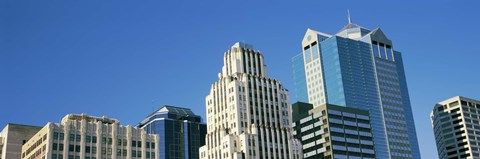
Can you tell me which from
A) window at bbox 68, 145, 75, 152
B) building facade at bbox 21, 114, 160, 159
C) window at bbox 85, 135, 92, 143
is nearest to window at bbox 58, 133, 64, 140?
building facade at bbox 21, 114, 160, 159

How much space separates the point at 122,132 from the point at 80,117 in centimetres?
1375

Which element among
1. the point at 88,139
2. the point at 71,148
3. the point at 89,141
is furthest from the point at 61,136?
the point at 89,141

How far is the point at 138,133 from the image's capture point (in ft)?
633

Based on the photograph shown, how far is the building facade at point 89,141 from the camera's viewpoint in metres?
175

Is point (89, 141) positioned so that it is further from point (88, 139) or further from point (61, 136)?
point (61, 136)

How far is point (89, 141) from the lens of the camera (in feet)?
594

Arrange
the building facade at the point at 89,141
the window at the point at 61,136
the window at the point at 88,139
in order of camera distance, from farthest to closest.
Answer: the window at the point at 88,139
the window at the point at 61,136
the building facade at the point at 89,141

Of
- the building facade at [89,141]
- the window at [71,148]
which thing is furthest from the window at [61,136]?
the window at [71,148]

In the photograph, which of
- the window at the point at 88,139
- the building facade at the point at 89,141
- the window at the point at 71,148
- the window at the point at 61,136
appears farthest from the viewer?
the window at the point at 88,139

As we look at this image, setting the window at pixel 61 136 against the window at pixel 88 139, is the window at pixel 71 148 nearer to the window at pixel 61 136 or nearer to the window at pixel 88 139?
the window at pixel 61 136

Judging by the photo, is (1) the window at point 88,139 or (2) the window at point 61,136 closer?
(2) the window at point 61,136

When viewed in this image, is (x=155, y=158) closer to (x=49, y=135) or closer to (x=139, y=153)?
(x=139, y=153)

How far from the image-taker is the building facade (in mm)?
175250

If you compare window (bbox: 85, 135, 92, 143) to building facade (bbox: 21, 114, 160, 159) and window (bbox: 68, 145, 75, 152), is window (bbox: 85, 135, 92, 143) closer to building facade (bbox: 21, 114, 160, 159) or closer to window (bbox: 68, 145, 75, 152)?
building facade (bbox: 21, 114, 160, 159)
